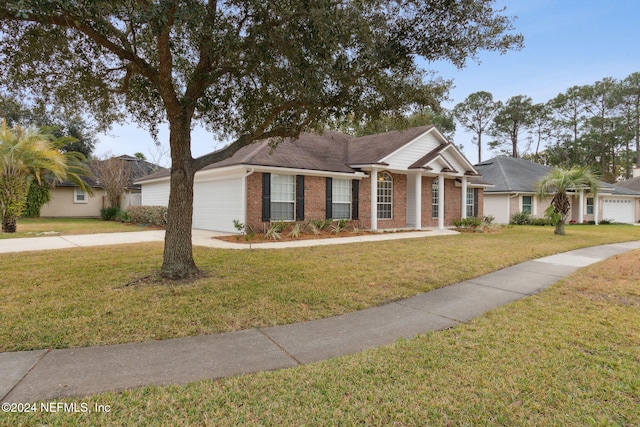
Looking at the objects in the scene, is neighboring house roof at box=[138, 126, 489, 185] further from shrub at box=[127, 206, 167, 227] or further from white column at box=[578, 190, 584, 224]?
white column at box=[578, 190, 584, 224]

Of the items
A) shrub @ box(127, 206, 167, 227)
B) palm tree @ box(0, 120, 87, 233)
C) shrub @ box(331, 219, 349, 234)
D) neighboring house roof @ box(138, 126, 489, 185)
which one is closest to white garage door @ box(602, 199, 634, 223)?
neighboring house roof @ box(138, 126, 489, 185)

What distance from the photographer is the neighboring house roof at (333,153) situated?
13.7 m

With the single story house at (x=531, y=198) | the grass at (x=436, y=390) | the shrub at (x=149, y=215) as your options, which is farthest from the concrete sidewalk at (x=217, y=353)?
the single story house at (x=531, y=198)

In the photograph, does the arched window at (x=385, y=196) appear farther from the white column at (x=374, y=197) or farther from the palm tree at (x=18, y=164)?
the palm tree at (x=18, y=164)

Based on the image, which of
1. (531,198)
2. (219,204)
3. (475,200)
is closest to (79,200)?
(219,204)

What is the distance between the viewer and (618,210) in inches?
1091

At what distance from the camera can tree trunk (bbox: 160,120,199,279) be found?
20.7ft

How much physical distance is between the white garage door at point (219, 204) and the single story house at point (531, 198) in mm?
18890

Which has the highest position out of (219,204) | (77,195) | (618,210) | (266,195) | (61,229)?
(77,195)

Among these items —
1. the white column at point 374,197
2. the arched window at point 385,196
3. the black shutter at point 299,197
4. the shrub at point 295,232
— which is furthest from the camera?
the arched window at point 385,196

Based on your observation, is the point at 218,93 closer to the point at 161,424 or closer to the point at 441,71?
the point at 441,71

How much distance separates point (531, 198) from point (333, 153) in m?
16.3

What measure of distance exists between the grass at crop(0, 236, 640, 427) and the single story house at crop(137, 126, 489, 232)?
878cm

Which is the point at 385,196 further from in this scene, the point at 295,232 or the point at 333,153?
the point at 295,232
